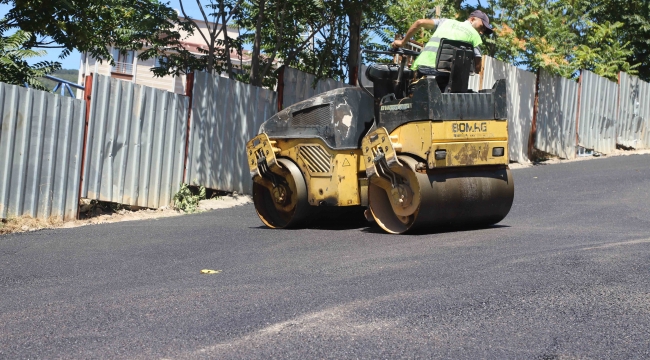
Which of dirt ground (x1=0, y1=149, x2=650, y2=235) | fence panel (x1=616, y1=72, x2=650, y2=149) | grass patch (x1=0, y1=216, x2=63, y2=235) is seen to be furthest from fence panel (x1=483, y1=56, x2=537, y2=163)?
grass patch (x1=0, y1=216, x2=63, y2=235)

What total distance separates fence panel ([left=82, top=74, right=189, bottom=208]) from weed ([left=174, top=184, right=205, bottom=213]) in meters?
0.08

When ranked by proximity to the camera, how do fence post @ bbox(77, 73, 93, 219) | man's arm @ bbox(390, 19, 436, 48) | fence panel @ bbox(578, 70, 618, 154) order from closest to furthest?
man's arm @ bbox(390, 19, 436, 48)
fence post @ bbox(77, 73, 93, 219)
fence panel @ bbox(578, 70, 618, 154)

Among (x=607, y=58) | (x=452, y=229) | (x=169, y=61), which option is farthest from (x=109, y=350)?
(x=607, y=58)

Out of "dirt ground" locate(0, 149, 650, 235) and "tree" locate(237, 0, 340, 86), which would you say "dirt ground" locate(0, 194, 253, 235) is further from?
"tree" locate(237, 0, 340, 86)

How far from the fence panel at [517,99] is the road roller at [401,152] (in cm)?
790

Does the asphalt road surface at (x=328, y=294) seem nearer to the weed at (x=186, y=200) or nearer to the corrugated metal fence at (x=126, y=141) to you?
the corrugated metal fence at (x=126, y=141)

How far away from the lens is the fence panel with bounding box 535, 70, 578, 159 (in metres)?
17.1

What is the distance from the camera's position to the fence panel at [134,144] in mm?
9953

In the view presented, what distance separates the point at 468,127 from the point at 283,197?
2.33 metres

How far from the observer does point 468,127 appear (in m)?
7.71

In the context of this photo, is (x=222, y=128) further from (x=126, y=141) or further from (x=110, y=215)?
(x=110, y=215)

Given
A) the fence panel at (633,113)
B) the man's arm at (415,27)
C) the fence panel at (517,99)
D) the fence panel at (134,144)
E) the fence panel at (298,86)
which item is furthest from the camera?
the fence panel at (633,113)

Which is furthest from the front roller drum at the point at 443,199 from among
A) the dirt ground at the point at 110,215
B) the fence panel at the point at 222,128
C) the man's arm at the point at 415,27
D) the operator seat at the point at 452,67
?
the fence panel at the point at 222,128

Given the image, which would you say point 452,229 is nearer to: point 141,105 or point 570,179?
point 141,105
